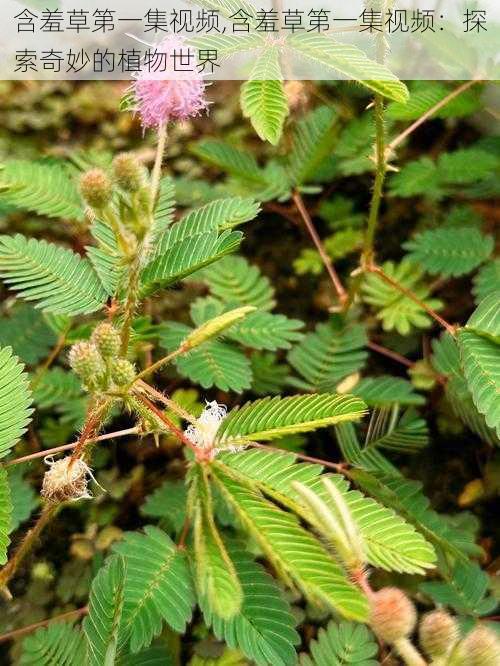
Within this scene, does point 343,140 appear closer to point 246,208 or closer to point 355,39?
point 355,39

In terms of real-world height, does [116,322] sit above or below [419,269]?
above

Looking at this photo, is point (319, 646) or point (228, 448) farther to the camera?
point (319, 646)

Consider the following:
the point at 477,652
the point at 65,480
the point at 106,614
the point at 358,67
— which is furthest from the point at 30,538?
the point at 358,67

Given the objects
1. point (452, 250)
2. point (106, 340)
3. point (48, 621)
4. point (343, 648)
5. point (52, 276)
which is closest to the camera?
point (106, 340)

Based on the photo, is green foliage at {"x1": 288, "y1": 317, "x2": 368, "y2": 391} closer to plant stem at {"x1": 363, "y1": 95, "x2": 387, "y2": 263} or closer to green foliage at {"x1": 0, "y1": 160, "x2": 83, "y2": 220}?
plant stem at {"x1": 363, "y1": 95, "x2": 387, "y2": 263}

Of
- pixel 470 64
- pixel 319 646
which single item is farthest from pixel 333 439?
pixel 470 64

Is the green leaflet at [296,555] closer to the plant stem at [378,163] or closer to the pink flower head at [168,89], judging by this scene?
the pink flower head at [168,89]

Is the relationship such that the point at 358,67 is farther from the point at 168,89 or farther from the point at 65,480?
the point at 65,480

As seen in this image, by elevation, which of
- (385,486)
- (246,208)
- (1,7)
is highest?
(1,7)
